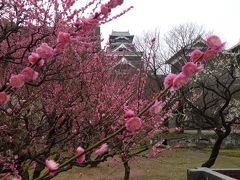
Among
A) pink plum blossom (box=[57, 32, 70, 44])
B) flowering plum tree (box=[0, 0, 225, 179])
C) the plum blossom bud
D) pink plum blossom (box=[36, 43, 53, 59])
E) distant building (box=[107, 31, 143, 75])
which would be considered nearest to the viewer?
pink plum blossom (box=[36, 43, 53, 59])

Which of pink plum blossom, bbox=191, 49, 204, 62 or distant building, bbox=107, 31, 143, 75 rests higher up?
distant building, bbox=107, 31, 143, 75

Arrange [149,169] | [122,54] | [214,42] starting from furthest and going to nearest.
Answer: [149,169]
[122,54]
[214,42]

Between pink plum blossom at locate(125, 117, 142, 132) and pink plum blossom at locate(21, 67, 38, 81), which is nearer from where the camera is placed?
pink plum blossom at locate(125, 117, 142, 132)

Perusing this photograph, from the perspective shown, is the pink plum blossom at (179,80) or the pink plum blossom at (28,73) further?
the pink plum blossom at (28,73)

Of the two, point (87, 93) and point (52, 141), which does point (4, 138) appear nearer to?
point (52, 141)

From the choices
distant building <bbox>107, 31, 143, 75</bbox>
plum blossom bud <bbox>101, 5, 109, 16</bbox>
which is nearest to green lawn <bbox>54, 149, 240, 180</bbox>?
distant building <bbox>107, 31, 143, 75</bbox>

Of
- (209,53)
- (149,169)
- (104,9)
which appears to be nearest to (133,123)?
(209,53)

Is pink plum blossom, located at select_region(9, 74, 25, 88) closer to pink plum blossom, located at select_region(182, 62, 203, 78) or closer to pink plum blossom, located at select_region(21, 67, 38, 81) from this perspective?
pink plum blossom, located at select_region(21, 67, 38, 81)

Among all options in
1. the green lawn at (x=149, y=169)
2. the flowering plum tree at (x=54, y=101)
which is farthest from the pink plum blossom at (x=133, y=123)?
the green lawn at (x=149, y=169)

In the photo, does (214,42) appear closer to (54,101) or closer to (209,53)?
(209,53)

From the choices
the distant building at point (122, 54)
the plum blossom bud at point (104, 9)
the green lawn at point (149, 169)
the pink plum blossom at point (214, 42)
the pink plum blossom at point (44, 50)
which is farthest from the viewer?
the green lawn at point (149, 169)

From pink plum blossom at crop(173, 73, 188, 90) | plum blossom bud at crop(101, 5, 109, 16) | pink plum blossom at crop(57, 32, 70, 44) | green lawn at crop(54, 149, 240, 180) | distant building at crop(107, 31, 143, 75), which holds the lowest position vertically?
green lawn at crop(54, 149, 240, 180)

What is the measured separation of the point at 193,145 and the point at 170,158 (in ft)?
20.8

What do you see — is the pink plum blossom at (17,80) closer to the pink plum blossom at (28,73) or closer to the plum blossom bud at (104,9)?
the pink plum blossom at (28,73)
